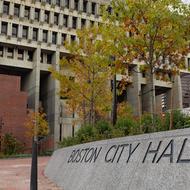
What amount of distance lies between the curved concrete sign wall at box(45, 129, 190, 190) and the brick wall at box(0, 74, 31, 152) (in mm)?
36374

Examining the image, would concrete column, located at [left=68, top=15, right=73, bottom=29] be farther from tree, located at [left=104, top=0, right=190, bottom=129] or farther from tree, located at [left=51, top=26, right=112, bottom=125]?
tree, located at [left=104, top=0, right=190, bottom=129]

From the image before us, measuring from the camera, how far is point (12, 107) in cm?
4462

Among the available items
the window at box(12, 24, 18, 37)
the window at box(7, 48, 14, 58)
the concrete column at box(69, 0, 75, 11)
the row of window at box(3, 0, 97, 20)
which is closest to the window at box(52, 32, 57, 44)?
the row of window at box(3, 0, 97, 20)

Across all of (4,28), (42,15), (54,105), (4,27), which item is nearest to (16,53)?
(4,28)

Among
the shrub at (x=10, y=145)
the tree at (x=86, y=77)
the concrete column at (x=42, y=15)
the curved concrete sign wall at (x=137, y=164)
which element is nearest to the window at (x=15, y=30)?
the concrete column at (x=42, y=15)

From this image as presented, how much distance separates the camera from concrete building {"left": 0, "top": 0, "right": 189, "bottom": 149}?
49031mm

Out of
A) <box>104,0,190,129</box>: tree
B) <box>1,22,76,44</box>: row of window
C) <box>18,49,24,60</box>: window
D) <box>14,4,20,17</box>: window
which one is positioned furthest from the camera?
<box>18,49,24,60</box>: window

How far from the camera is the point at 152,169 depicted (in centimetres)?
575

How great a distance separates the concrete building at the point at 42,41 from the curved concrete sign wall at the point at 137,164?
134ft

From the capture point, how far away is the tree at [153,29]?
12.7 m

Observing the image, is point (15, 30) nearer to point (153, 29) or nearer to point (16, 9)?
point (16, 9)

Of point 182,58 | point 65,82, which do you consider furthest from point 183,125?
point 65,82

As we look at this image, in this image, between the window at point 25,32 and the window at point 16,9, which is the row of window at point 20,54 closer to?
the window at point 25,32

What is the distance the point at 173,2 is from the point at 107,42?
9.61 feet
